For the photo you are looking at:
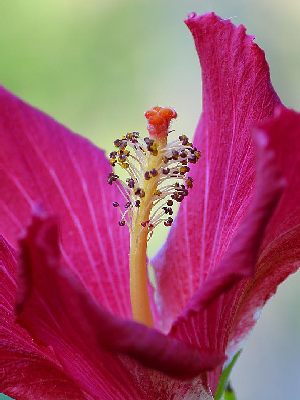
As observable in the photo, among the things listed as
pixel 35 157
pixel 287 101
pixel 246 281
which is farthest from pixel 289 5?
pixel 246 281

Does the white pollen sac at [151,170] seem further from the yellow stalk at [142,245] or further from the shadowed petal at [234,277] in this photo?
the shadowed petal at [234,277]

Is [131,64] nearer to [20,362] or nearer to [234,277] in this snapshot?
[20,362]

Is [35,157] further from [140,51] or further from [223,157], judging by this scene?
[140,51]

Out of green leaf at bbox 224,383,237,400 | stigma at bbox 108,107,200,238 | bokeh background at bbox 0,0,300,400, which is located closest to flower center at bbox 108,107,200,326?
stigma at bbox 108,107,200,238

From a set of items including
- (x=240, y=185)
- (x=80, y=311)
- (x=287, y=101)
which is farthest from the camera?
(x=287, y=101)

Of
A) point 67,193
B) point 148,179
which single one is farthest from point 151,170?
point 67,193

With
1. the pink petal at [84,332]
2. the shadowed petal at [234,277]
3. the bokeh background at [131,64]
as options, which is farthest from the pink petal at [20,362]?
the bokeh background at [131,64]
